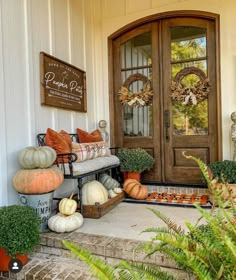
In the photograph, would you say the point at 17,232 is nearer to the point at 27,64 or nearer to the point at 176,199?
the point at 27,64

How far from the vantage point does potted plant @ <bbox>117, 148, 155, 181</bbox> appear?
3.36m

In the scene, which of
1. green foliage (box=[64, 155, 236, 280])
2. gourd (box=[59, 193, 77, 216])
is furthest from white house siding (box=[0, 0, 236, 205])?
green foliage (box=[64, 155, 236, 280])

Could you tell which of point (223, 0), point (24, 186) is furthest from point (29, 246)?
point (223, 0)

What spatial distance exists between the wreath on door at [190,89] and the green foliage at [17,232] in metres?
2.53

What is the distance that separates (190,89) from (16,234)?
2.76 metres

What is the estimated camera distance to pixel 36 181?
2.03 metres

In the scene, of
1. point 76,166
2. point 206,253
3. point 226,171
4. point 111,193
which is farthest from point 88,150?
point 206,253

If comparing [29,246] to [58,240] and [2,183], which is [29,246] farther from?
[2,183]

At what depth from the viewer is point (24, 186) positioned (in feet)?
6.69

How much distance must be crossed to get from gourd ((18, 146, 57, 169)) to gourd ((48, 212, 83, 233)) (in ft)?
1.48

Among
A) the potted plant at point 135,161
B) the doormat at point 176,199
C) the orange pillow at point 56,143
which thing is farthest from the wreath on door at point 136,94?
the orange pillow at point 56,143

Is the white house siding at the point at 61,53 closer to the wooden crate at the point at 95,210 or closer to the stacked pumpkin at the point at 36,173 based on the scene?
the stacked pumpkin at the point at 36,173

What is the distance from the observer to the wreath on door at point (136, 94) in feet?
12.1

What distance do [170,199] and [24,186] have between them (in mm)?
1771
